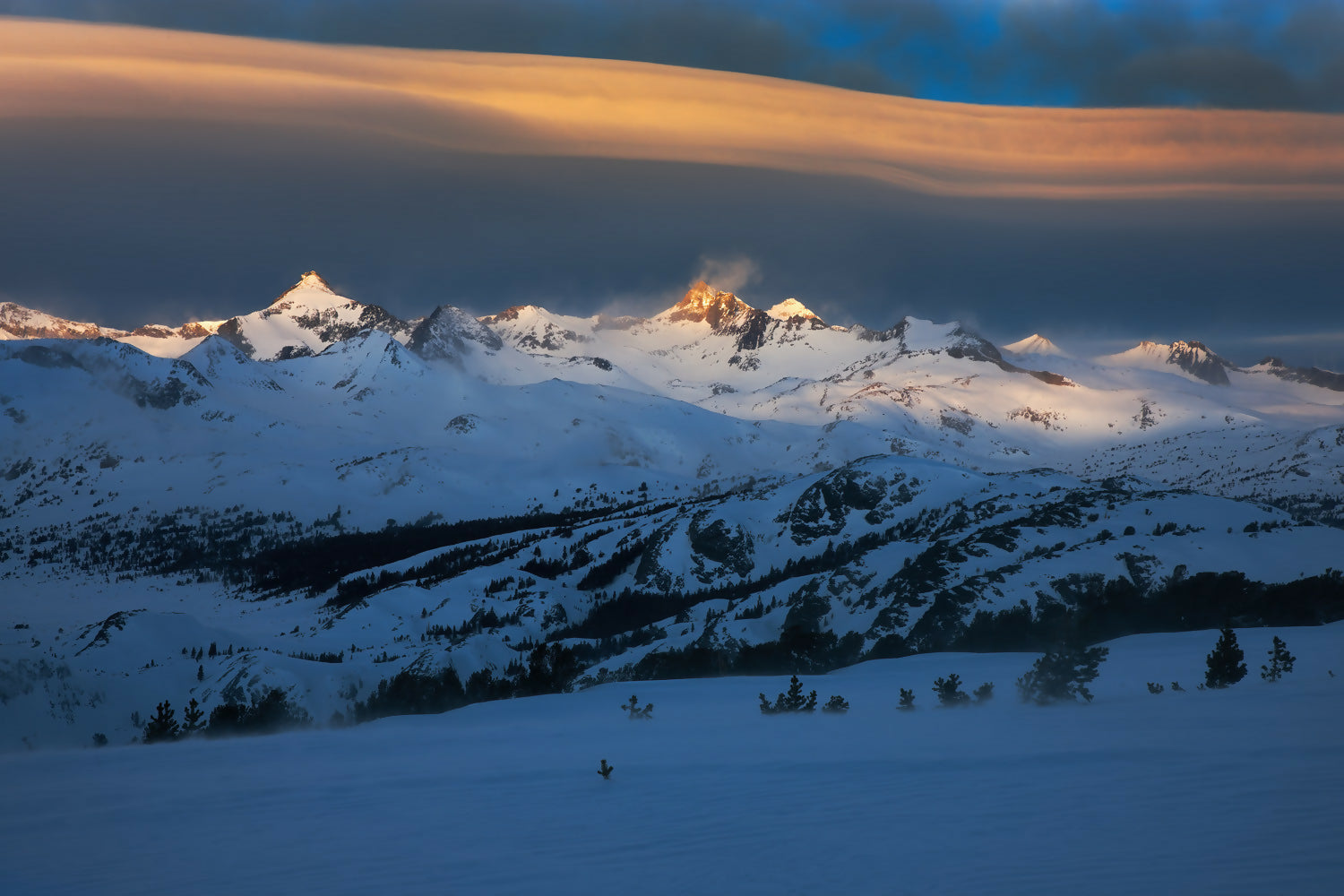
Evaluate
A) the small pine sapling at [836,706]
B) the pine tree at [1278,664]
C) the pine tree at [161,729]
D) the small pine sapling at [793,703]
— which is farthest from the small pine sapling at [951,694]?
the pine tree at [161,729]

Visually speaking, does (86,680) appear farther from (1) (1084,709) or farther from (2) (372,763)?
(1) (1084,709)

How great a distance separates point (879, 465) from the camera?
192 m

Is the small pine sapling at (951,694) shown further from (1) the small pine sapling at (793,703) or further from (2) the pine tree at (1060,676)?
(1) the small pine sapling at (793,703)

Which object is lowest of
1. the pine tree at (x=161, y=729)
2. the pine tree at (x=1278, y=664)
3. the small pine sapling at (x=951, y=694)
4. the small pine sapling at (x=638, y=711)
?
the pine tree at (x=161, y=729)

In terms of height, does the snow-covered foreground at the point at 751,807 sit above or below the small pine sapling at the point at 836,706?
below

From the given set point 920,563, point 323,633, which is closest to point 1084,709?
point 920,563

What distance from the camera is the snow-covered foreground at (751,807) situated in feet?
51.4

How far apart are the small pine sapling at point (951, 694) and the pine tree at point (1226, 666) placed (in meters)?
7.35

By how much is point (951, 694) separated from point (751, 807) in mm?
16286

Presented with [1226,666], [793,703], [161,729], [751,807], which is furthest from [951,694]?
[161,729]

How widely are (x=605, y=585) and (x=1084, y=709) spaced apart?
145094mm

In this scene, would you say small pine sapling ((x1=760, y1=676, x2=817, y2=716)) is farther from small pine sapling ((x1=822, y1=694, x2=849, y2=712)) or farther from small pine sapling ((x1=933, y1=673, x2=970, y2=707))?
small pine sapling ((x1=933, y1=673, x2=970, y2=707))

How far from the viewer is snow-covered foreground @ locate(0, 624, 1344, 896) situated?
15.7 metres

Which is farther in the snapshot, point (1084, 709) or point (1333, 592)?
point (1333, 592)
